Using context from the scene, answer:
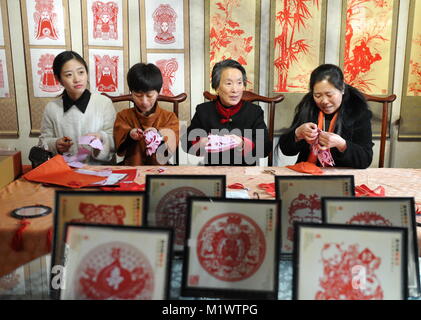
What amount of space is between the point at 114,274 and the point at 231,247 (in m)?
0.23

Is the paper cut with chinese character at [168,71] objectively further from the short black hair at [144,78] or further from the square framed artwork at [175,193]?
the square framed artwork at [175,193]

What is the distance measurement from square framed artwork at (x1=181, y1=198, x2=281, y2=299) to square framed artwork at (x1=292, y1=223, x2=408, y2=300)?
0.07 metres

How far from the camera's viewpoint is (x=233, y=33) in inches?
126

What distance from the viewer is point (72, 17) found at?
10.2 feet

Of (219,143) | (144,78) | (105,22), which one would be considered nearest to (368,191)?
(219,143)

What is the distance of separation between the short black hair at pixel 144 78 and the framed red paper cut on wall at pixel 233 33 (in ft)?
4.22

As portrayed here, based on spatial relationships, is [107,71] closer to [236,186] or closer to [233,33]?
[233,33]

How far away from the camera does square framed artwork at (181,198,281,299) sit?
0.77 meters

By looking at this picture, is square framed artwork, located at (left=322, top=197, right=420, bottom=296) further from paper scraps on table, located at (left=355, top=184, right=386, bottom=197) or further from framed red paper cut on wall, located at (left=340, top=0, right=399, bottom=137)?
framed red paper cut on wall, located at (left=340, top=0, right=399, bottom=137)

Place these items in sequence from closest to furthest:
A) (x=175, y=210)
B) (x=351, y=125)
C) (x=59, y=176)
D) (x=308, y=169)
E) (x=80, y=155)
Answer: (x=175, y=210), (x=59, y=176), (x=308, y=169), (x=351, y=125), (x=80, y=155)

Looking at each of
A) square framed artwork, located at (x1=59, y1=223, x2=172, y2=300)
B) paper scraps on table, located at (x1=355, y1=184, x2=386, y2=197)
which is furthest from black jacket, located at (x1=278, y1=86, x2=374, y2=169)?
square framed artwork, located at (x1=59, y1=223, x2=172, y2=300)

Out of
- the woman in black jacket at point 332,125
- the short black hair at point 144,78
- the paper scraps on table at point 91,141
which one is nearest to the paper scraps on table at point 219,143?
the woman in black jacket at point 332,125

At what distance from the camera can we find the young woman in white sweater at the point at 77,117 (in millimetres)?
2086
